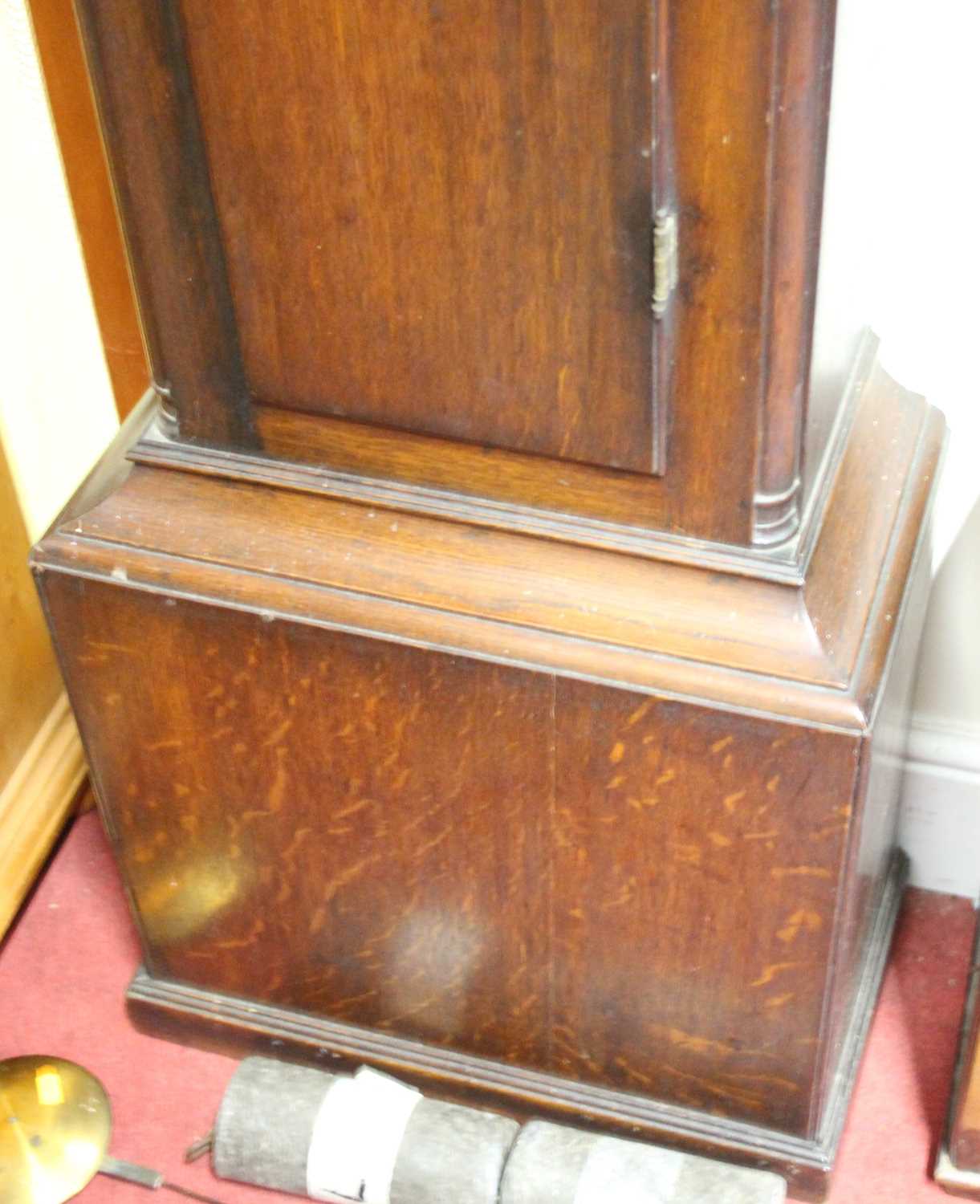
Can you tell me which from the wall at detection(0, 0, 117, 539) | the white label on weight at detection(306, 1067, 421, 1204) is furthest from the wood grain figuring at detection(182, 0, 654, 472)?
the white label on weight at detection(306, 1067, 421, 1204)

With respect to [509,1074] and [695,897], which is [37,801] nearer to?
[509,1074]

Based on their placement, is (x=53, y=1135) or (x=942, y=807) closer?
(x=53, y=1135)

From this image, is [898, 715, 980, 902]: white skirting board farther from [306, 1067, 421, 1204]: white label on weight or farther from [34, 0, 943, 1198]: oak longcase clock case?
[306, 1067, 421, 1204]: white label on weight

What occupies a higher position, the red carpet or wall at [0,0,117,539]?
wall at [0,0,117,539]

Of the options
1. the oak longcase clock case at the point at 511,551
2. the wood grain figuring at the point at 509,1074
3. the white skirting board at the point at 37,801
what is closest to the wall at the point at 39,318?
the white skirting board at the point at 37,801

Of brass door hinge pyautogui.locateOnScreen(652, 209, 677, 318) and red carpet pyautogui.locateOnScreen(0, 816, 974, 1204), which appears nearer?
brass door hinge pyautogui.locateOnScreen(652, 209, 677, 318)

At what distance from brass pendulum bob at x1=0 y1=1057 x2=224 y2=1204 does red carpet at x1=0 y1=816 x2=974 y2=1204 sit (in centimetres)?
2

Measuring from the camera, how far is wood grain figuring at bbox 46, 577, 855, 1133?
1.38 metres

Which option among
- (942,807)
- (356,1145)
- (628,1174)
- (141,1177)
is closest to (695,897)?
(628,1174)

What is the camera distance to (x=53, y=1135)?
5.79 ft

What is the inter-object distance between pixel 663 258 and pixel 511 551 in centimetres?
31

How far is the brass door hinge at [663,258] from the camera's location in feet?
3.70

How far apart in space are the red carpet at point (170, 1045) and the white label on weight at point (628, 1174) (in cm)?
2

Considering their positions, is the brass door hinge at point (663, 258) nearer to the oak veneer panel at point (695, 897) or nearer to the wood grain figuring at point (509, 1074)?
the oak veneer panel at point (695, 897)
